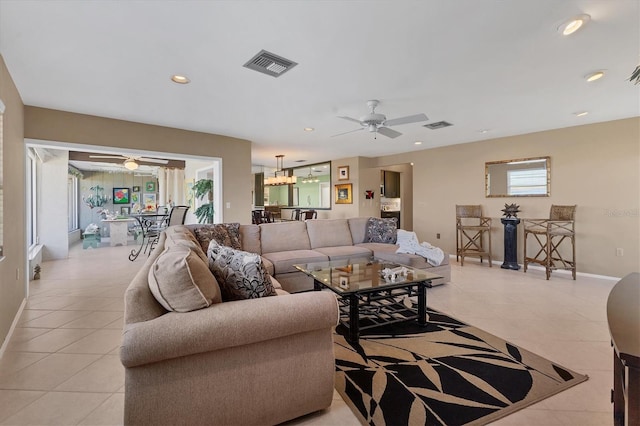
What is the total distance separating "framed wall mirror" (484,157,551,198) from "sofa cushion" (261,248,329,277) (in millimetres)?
3992

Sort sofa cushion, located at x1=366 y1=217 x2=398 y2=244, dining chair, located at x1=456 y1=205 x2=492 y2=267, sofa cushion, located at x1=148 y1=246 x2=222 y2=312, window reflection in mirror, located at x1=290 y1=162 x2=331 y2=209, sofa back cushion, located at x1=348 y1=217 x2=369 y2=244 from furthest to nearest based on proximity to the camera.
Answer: window reflection in mirror, located at x1=290 y1=162 x2=331 y2=209, dining chair, located at x1=456 y1=205 x2=492 y2=267, sofa back cushion, located at x1=348 y1=217 x2=369 y2=244, sofa cushion, located at x1=366 y1=217 x2=398 y2=244, sofa cushion, located at x1=148 y1=246 x2=222 y2=312

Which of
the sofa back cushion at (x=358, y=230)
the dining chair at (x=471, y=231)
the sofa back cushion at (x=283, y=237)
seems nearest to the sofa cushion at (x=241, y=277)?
the sofa back cushion at (x=283, y=237)

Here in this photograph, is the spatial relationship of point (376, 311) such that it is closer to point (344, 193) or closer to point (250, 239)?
point (250, 239)

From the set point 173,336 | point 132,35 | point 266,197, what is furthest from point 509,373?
point 266,197

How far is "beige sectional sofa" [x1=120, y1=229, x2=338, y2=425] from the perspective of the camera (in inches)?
49.7

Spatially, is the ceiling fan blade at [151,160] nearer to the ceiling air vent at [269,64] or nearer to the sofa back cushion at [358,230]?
the sofa back cushion at [358,230]

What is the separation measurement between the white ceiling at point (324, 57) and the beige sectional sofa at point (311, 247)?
171 centimetres

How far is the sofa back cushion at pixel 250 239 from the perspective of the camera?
13.4 ft

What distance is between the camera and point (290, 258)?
12.5ft

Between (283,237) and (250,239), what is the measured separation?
19.6 inches

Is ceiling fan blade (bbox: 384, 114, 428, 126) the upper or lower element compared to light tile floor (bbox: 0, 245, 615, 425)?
upper

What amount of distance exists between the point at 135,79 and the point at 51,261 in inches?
201

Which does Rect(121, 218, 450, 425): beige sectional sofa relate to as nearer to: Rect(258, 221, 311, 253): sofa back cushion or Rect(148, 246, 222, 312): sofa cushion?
Rect(148, 246, 222, 312): sofa cushion

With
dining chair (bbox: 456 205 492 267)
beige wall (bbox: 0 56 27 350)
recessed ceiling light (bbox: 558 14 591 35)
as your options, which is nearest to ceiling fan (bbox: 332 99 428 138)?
recessed ceiling light (bbox: 558 14 591 35)
